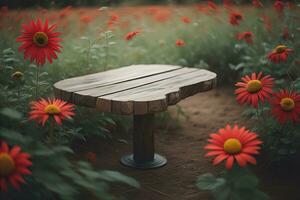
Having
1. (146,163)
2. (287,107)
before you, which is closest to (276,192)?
(287,107)

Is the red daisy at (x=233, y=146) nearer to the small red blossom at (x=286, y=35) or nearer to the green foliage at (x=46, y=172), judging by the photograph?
the green foliage at (x=46, y=172)

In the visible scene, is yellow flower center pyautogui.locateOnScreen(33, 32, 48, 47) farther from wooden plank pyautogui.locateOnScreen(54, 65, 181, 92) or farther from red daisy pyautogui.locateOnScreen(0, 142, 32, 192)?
red daisy pyautogui.locateOnScreen(0, 142, 32, 192)

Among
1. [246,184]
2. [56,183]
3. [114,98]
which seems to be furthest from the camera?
[114,98]

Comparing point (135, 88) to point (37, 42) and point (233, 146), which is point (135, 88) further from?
point (233, 146)

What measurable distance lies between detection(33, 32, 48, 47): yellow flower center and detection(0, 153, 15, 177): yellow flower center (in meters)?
1.02

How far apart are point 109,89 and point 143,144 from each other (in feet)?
1.61

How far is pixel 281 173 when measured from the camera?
9.78 ft

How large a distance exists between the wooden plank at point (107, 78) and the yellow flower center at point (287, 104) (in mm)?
982

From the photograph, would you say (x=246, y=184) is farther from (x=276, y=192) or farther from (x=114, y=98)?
(x=114, y=98)

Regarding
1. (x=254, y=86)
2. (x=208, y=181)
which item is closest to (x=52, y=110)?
(x=208, y=181)

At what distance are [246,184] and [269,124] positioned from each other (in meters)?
1.07

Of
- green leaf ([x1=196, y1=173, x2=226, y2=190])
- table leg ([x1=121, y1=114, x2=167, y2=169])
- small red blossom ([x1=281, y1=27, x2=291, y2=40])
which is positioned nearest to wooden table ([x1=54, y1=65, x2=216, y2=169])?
table leg ([x1=121, y1=114, x2=167, y2=169])

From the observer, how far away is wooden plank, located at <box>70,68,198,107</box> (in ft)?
8.92

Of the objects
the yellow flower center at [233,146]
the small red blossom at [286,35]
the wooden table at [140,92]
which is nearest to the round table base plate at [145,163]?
the wooden table at [140,92]
